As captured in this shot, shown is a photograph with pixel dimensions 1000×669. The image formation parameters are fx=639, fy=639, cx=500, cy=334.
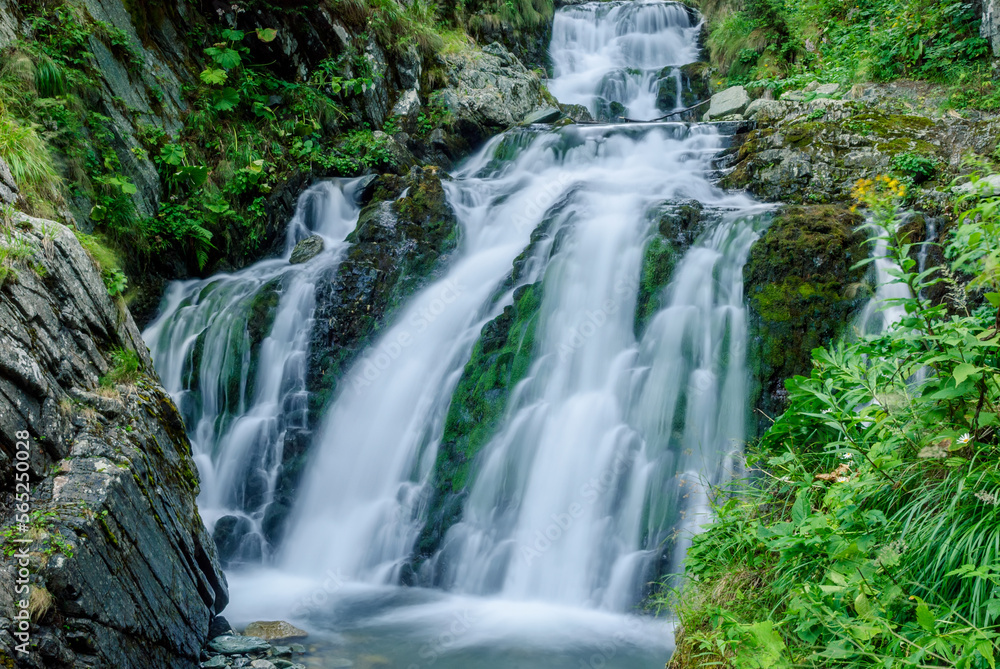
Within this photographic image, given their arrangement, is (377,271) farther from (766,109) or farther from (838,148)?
(766,109)

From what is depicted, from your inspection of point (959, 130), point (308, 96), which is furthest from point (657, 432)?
point (308, 96)

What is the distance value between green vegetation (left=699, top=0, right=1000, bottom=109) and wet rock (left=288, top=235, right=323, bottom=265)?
787 cm

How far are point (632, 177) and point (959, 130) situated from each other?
12.7 ft

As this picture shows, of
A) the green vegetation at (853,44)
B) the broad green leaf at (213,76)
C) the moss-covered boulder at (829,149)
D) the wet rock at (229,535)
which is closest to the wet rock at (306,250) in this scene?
the broad green leaf at (213,76)

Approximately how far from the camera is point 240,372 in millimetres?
6973

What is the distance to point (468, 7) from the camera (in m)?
13.6

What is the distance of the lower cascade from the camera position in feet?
16.6

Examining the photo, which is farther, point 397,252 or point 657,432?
point 397,252

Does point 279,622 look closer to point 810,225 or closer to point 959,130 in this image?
point 810,225

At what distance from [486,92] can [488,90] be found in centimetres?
8

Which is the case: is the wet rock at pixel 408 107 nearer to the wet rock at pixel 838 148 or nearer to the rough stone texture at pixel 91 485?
the wet rock at pixel 838 148

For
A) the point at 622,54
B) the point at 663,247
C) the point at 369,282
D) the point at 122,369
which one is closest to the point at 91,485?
the point at 122,369

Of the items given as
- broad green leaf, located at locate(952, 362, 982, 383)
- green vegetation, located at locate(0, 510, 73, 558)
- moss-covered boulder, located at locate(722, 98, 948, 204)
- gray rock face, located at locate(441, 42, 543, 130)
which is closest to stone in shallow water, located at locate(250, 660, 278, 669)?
green vegetation, located at locate(0, 510, 73, 558)

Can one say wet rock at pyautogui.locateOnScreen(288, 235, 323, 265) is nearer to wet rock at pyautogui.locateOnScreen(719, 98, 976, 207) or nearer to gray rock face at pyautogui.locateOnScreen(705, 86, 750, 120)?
wet rock at pyautogui.locateOnScreen(719, 98, 976, 207)
